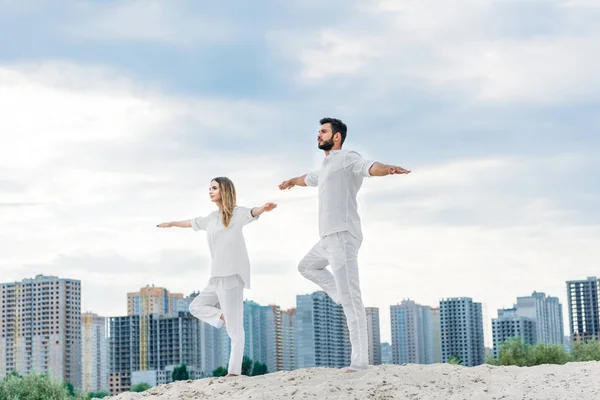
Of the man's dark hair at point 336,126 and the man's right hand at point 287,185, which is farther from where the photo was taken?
the man's right hand at point 287,185

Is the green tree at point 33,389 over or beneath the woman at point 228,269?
beneath

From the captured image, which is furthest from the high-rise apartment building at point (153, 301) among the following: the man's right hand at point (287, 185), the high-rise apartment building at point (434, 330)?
the man's right hand at point (287, 185)

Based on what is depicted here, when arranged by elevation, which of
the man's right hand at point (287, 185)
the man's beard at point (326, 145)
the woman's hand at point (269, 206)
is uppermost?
the man's beard at point (326, 145)

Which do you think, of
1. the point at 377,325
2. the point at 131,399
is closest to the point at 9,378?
the point at 131,399

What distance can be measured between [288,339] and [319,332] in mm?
6227

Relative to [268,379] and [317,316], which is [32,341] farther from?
[268,379]

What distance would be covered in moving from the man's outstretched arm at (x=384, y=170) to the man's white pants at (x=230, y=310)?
2447 mm

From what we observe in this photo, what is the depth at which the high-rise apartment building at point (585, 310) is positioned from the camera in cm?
6888

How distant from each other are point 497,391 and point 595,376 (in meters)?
1.07

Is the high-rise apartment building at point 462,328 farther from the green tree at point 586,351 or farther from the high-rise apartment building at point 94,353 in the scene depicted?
the green tree at point 586,351

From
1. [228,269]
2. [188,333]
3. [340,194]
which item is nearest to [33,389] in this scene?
[228,269]

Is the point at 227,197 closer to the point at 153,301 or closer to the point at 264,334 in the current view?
the point at 264,334

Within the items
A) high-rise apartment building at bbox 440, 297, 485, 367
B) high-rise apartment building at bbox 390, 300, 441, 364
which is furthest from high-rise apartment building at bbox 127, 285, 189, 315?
high-rise apartment building at bbox 440, 297, 485, 367

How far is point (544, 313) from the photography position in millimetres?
92812
